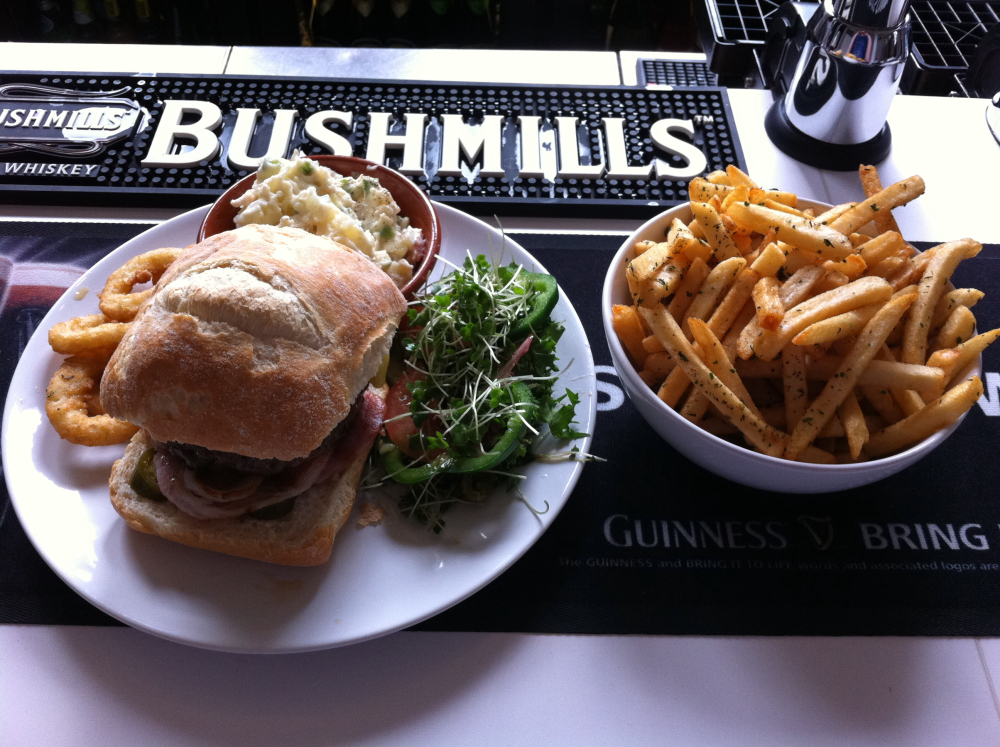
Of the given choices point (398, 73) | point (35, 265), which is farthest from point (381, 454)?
point (398, 73)

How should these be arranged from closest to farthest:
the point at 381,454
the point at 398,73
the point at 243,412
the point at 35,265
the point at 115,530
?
the point at 243,412
the point at 115,530
the point at 381,454
the point at 35,265
the point at 398,73

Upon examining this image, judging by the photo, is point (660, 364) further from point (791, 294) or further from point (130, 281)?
point (130, 281)

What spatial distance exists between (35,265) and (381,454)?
160 centimetres

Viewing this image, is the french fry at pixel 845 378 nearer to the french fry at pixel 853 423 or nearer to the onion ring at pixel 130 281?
the french fry at pixel 853 423

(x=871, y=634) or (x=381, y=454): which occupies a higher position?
(x=381, y=454)

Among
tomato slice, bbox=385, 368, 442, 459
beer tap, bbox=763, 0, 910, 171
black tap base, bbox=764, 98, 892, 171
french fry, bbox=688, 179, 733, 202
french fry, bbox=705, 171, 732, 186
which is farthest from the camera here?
black tap base, bbox=764, 98, 892, 171

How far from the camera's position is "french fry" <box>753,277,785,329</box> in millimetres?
1641

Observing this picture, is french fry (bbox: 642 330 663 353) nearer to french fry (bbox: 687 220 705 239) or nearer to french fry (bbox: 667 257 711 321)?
french fry (bbox: 667 257 711 321)

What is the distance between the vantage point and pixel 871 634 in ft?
5.74

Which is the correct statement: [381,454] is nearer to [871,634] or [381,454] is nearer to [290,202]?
[290,202]

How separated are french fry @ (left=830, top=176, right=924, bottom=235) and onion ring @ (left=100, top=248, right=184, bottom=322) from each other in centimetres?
203

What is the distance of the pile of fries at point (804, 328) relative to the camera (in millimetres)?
1650

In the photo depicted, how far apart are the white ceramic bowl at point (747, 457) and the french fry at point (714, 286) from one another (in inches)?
8.6

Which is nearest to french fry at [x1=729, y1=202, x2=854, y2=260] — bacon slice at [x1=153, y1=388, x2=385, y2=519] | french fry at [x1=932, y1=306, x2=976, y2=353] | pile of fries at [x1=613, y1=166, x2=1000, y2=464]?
pile of fries at [x1=613, y1=166, x2=1000, y2=464]
